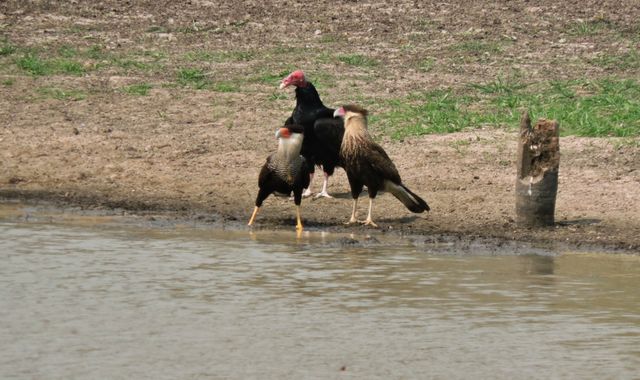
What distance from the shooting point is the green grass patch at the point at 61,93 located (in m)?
16.3

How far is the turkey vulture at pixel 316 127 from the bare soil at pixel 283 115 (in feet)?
1.51

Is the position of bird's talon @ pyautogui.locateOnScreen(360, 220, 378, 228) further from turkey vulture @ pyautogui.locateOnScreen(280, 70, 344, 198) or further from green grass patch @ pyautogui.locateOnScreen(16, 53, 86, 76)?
green grass patch @ pyautogui.locateOnScreen(16, 53, 86, 76)

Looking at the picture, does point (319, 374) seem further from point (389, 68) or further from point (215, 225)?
point (389, 68)

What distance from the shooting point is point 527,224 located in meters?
12.0

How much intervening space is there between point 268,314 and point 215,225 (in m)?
3.33

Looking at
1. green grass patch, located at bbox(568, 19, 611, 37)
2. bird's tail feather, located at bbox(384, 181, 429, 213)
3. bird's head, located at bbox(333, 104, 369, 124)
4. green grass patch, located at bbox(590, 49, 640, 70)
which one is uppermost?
green grass patch, located at bbox(568, 19, 611, 37)

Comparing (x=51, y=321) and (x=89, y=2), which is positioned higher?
(x=89, y=2)

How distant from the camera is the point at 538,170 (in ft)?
39.1

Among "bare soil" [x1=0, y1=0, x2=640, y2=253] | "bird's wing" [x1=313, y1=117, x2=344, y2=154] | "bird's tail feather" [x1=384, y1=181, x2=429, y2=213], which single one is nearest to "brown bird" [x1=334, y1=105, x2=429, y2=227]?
"bird's tail feather" [x1=384, y1=181, x2=429, y2=213]

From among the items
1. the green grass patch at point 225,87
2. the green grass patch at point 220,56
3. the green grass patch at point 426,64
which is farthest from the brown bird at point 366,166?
the green grass patch at point 220,56

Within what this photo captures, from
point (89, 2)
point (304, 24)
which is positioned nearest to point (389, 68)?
point (304, 24)

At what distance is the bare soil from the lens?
12930mm

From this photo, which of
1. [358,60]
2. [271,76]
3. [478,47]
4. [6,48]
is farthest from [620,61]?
[6,48]

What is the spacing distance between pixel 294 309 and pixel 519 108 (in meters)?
6.76
